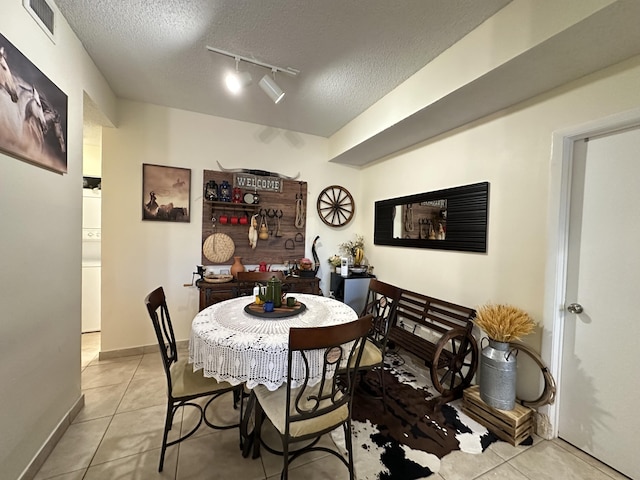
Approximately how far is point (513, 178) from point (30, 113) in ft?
10.5

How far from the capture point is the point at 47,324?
5.33 ft

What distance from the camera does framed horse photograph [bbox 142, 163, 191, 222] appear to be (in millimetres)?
2939

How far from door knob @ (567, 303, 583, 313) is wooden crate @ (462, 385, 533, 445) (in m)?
0.76

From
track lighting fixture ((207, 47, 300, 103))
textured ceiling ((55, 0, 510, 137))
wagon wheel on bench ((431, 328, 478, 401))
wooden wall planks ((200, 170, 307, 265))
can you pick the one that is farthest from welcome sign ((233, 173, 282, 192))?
wagon wheel on bench ((431, 328, 478, 401))

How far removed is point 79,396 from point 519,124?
13.2 ft

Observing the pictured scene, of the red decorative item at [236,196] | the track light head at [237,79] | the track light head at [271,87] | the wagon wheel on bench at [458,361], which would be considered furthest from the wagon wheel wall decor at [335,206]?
the wagon wheel on bench at [458,361]

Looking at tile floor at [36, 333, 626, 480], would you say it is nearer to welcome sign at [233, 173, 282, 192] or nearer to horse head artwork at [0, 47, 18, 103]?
horse head artwork at [0, 47, 18, 103]

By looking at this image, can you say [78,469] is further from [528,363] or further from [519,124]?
[519,124]

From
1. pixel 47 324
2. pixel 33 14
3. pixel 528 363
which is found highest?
pixel 33 14

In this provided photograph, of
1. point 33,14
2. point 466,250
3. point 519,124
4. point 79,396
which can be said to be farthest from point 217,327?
point 519,124

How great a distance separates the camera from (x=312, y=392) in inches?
58.4

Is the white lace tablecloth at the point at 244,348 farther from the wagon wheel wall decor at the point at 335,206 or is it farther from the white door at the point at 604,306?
the wagon wheel wall decor at the point at 335,206

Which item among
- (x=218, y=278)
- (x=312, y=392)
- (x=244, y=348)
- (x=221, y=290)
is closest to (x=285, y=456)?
(x=312, y=392)

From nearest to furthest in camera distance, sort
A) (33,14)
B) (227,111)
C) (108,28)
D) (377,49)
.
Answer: (33,14) < (108,28) < (377,49) < (227,111)
